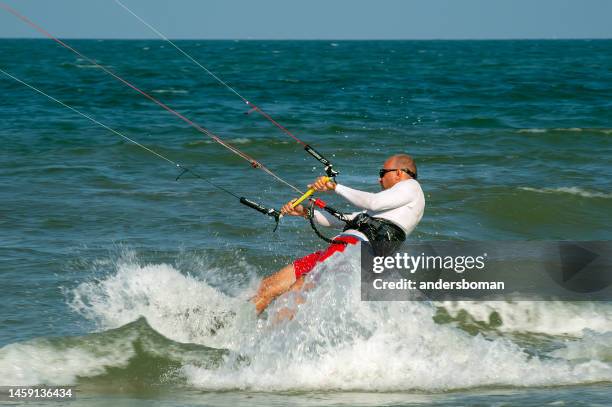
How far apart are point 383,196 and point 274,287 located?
1177 millimetres

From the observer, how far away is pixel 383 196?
24.0ft

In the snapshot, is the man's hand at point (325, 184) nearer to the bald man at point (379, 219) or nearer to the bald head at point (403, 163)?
the bald man at point (379, 219)

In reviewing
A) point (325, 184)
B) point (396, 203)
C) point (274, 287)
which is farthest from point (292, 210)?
point (396, 203)

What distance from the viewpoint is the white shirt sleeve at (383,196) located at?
7184mm

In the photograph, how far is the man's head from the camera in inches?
300

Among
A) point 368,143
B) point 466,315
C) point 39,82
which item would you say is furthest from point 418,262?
point 39,82

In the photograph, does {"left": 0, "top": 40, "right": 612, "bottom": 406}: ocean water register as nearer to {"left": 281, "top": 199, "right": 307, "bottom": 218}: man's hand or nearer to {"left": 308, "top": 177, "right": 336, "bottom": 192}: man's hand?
{"left": 281, "top": 199, "right": 307, "bottom": 218}: man's hand

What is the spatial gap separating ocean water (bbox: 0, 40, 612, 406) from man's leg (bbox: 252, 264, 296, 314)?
0.14 meters

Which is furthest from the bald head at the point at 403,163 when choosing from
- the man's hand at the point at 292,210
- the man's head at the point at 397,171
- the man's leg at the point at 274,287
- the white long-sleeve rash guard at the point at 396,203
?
the man's leg at the point at 274,287

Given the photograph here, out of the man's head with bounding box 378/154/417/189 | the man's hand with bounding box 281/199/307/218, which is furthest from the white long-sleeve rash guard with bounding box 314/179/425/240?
the man's hand with bounding box 281/199/307/218

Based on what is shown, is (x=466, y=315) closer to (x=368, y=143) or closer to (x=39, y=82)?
(x=368, y=143)

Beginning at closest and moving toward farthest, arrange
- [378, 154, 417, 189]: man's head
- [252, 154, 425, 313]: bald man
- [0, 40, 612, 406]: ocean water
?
[0, 40, 612, 406]: ocean water, [252, 154, 425, 313]: bald man, [378, 154, 417, 189]: man's head

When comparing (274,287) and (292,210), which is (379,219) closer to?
(292,210)

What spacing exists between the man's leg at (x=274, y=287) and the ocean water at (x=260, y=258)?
0.14 m
